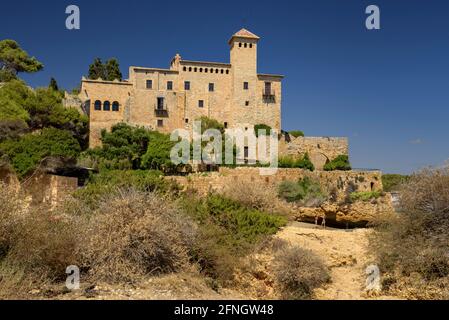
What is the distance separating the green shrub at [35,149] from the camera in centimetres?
2448

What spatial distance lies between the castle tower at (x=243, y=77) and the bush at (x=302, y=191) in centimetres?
1095

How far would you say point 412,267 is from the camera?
1048 cm

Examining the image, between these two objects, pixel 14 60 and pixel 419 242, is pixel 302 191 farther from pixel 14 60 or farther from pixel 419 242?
pixel 14 60

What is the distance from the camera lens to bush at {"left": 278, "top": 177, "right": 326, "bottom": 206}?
24.9 metres

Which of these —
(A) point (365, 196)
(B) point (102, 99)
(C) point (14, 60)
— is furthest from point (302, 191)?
(C) point (14, 60)

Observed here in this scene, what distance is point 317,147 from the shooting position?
123ft

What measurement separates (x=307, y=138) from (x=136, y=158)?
1390 centimetres

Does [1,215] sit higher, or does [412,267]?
[1,215]

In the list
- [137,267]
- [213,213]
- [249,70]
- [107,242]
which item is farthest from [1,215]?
[249,70]

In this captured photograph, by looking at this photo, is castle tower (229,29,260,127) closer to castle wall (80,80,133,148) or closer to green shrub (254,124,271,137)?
green shrub (254,124,271,137)

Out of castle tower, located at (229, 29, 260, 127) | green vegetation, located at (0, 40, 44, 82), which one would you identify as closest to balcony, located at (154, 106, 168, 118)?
castle tower, located at (229, 29, 260, 127)

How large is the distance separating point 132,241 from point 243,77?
30728 millimetres

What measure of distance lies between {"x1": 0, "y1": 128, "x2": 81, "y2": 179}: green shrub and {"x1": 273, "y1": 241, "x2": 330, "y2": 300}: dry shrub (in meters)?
17.5

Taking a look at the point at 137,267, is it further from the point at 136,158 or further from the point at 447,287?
the point at 136,158
